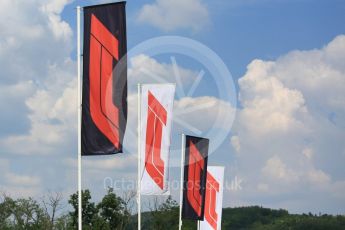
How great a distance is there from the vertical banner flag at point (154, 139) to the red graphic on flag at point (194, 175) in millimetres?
9717

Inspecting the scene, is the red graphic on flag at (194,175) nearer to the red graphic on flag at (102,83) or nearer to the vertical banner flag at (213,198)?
the vertical banner flag at (213,198)

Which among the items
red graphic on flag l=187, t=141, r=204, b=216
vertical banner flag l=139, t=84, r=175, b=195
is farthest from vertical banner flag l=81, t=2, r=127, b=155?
red graphic on flag l=187, t=141, r=204, b=216

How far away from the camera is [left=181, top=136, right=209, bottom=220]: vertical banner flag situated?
36.8 meters

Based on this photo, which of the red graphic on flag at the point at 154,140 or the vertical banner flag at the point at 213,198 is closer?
the red graphic on flag at the point at 154,140

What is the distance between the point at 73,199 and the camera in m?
82.2

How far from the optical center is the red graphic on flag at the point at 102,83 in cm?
1972

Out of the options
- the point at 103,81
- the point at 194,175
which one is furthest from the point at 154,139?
the point at 194,175

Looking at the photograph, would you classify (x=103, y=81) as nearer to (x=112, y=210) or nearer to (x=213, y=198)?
(x=213, y=198)

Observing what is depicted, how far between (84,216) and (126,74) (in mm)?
66756

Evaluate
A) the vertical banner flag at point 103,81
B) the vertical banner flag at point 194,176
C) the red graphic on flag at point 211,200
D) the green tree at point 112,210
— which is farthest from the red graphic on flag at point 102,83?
the green tree at point 112,210

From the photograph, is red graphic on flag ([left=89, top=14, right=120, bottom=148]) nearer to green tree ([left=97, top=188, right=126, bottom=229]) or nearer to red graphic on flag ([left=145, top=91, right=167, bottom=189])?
red graphic on flag ([left=145, top=91, right=167, bottom=189])

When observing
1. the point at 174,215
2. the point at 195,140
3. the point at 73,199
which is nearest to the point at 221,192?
the point at 195,140

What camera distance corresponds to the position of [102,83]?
65.0 feet

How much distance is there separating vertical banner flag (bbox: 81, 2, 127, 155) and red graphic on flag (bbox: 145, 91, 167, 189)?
→ 692 centimetres
